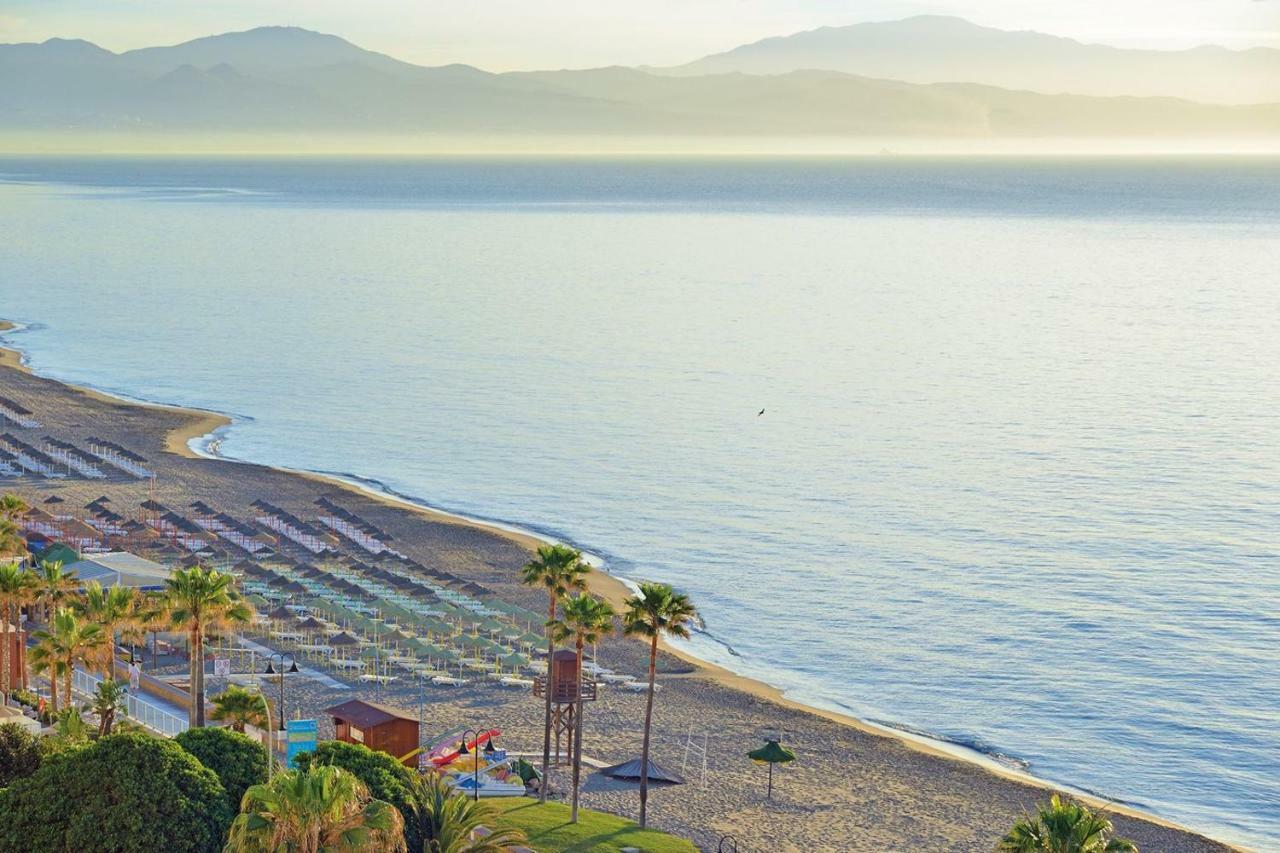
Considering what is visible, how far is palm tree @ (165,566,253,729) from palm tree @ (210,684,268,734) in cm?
65

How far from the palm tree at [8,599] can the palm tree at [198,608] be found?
5462 mm

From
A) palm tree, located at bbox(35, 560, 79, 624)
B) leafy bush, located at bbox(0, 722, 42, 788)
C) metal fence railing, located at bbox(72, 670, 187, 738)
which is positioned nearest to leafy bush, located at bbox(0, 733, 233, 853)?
leafy bush, located at bbox(0, 722, 42, 788)

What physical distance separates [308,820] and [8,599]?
18.1 metres

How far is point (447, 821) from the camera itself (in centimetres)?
2612

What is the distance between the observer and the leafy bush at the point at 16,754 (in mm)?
27141

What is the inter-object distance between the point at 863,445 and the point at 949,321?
55754mm

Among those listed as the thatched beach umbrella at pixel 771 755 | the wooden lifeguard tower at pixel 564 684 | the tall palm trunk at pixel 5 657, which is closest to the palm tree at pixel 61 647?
the tall palm trunk at pixel 5 657

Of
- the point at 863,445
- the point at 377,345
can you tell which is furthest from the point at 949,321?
the point at 863,445

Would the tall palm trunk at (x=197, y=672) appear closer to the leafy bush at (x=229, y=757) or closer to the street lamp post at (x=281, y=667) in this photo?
the street lamp post at (x=281, y=667)

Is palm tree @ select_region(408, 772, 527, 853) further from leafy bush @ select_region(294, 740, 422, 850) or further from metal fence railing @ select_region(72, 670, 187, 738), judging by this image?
metal fence railing @ select_region(72, 670, 187, 738)

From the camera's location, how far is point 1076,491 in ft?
230

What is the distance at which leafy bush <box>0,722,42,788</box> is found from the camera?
2714cm

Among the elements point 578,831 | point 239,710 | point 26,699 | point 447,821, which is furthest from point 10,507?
point 447,821

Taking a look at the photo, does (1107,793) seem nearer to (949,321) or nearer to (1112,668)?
(1112,668)
